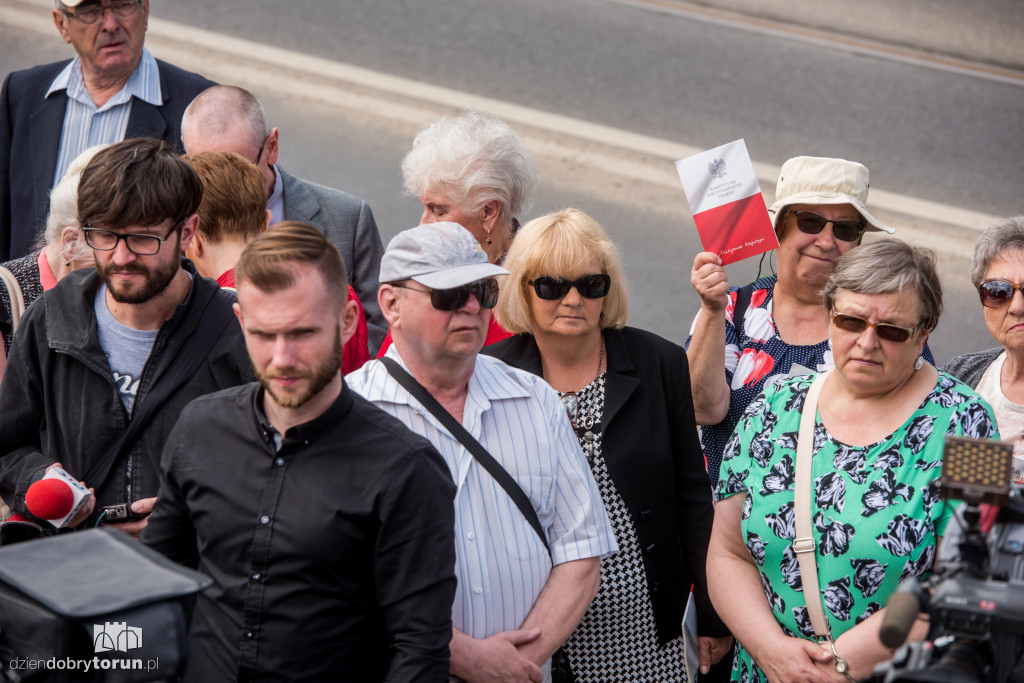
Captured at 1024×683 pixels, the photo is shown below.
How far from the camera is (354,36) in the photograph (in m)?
9.97

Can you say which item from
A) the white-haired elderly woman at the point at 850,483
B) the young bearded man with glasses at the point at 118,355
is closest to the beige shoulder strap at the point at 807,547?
the white-haired elderly woman at the point at 850,483

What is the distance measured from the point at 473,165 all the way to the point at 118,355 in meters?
1.65

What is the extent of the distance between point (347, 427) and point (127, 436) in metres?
0.95

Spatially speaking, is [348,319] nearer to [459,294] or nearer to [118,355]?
[459,294]

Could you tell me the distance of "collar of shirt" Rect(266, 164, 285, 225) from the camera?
5309mm

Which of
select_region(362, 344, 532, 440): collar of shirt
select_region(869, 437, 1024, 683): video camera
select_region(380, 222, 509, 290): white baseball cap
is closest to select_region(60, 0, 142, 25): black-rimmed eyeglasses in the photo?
select_region(380, 222, 509, 290): white baseball cap

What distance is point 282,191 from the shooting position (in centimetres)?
538

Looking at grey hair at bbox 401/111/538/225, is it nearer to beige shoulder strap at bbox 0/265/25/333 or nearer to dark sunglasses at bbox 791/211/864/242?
dark sunglasses at bbox 791/211/864/242

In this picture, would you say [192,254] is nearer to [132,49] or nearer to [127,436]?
[127,436]

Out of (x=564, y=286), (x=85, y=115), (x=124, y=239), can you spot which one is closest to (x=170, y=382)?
(x=124, y=239)

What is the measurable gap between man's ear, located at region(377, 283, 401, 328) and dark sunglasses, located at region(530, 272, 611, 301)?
64 cm

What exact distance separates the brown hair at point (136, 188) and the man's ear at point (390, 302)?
73cm

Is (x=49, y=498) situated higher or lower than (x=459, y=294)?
lower

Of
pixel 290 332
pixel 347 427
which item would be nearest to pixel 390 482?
pixel 347 427
